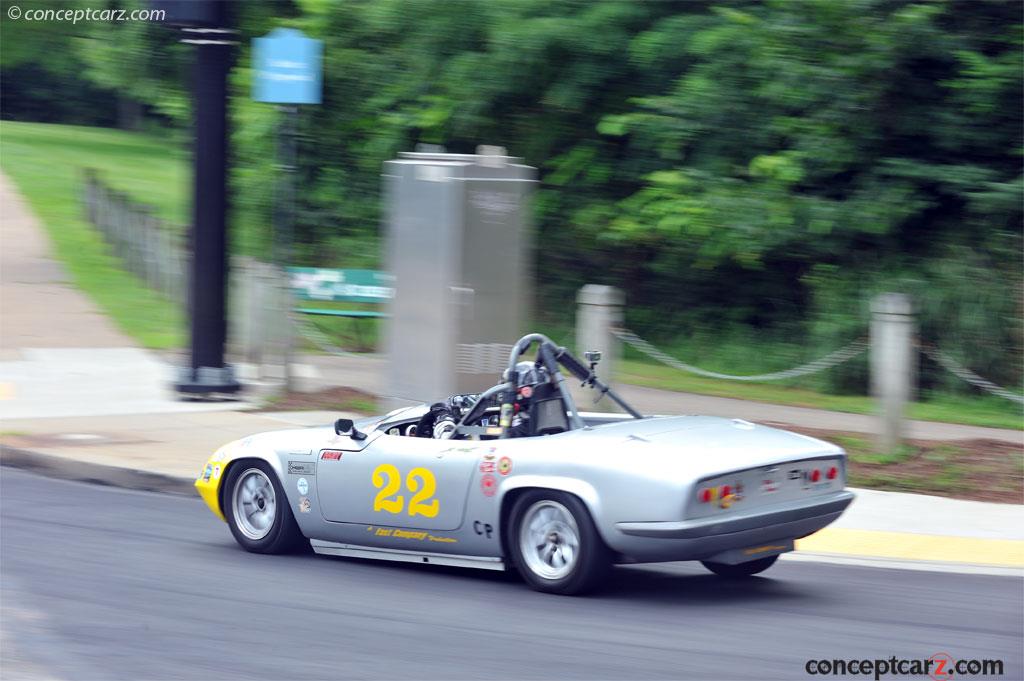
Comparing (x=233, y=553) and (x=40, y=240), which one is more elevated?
(x=40, y=240)

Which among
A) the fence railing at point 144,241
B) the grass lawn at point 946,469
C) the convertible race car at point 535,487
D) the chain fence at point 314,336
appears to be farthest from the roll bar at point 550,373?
the fence railing at point 144,241

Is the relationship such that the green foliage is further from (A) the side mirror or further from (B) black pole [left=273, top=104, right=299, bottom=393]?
(A) the side mirror

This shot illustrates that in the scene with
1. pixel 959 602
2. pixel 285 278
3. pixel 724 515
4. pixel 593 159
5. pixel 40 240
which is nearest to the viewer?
pixel 724 515

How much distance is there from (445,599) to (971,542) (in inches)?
142

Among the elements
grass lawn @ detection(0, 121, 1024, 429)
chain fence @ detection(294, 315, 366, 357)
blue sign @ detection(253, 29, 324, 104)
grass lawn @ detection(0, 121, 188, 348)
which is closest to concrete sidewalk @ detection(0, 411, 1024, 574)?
chain fence @ detection(294, 315, 366, 357)

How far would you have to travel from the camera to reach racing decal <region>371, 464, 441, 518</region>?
7547 mm

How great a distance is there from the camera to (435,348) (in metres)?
12.0

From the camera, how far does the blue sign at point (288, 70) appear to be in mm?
14797

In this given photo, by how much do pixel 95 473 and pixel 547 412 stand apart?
4.98 m

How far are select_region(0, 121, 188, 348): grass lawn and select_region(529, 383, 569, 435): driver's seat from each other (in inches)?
473

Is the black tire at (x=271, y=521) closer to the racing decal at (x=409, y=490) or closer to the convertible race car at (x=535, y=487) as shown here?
Result: the convertible race car at (x=535, y=487)

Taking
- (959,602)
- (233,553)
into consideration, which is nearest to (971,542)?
(959,602)

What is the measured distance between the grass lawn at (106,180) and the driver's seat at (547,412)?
12025 millimetres

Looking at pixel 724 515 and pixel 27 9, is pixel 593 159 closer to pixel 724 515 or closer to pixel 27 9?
pixel 724 515
